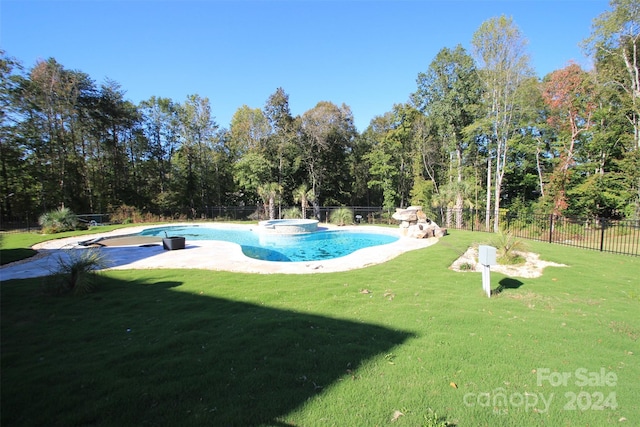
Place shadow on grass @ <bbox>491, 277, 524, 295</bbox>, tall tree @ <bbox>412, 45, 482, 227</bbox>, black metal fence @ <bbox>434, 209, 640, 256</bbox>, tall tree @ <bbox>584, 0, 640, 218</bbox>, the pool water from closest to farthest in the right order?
shadow on grass @ <bbox>491, 277, 524, 295</bbox> → black metal fence @ <bbox>434, 209, 640, 256</bbox> → the pool water → tall tree @ <bbox>584, 0, 640, 218</bbox> → tall tree @ <bbox>412, 45, 482, 227</bbox>

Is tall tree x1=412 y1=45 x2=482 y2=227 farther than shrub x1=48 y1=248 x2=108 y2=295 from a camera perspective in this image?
Yes

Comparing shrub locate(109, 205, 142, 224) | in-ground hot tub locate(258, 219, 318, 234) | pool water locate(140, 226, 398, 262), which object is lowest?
pool water locate(140, 226, 398, 262)

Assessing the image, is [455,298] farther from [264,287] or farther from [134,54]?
[134,54]

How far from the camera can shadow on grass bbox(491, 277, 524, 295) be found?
5.15 meters

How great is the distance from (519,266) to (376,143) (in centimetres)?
2037

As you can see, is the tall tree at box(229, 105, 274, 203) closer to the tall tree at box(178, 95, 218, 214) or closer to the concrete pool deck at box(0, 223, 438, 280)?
the tall tree at box(178, 95, 218, 214)

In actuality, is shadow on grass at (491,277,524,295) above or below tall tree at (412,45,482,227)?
below

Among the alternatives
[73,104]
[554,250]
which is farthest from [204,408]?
[73,104]

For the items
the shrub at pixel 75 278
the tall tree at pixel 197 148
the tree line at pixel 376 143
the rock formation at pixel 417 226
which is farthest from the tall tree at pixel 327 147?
the shrub at pixel 75 278

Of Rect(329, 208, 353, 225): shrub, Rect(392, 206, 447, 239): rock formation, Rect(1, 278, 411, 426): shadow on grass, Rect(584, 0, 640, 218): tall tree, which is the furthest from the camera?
Rect(329, 208, 353, 225): shrub

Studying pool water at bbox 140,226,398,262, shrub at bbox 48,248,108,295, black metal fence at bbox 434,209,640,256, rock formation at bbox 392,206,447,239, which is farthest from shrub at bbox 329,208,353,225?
shrub at bbox 48,248,108,295

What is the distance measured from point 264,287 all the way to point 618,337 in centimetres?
503

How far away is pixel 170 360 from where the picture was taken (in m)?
2.59

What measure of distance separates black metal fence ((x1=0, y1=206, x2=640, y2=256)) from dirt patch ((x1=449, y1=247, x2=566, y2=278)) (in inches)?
74.9
